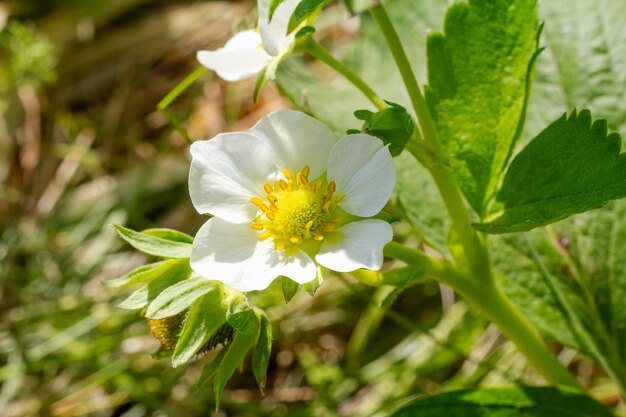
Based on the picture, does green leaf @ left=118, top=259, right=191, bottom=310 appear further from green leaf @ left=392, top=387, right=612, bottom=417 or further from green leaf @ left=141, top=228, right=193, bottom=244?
green leaf @ left=392, top=387, right=612, bottom=417

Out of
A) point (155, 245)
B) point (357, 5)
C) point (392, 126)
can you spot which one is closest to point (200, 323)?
point (155, 245)

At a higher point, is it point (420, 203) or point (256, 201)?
point (256, 201)

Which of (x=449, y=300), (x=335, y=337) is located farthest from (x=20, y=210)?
(x=449, y=300)

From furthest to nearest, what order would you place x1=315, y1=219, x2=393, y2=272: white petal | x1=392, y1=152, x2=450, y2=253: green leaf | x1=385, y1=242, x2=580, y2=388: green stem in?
1. x1=392, y1=152, x2=450, y2=253: green leaf
2. x1=385, y1=242, x2=580, y2=388: green stem
3. x1=315, y1=219, x2=393, y2=272: white petal

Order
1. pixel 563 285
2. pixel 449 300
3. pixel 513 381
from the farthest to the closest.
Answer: pixel 449 300 → pixel 513 381 → pixel 563 285

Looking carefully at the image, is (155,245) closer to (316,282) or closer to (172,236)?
(172,236)

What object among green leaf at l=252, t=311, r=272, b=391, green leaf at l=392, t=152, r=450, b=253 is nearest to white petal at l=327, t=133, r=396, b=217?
green leaf at l=252, t=311, r=272, b=391

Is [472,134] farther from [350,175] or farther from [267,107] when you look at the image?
[267,107]
